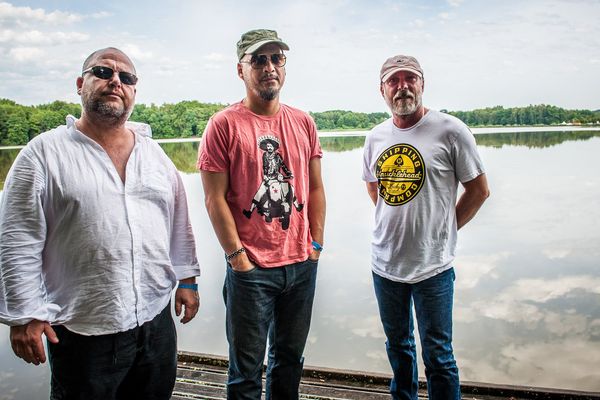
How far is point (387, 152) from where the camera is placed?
2.21 meters

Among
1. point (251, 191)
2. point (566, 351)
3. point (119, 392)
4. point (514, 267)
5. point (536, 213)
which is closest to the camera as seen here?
point (119, 392)

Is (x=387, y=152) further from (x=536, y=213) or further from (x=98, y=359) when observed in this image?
(x=536, y=213)

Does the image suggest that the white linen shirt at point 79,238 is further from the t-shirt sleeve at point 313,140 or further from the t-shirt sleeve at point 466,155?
the t-shirt sleeve at point 466,155

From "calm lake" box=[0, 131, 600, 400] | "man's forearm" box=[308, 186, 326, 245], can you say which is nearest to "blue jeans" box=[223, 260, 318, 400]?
"man's forearm" box=[308, 186, 326, 245]

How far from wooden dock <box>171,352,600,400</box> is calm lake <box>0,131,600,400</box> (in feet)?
3.87

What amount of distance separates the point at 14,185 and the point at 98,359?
27.0 inches

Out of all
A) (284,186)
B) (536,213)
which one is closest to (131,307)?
(284,186)

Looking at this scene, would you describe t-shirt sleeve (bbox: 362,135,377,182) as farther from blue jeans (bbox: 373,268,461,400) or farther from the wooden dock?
the wooden dock

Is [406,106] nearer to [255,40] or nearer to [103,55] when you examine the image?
[255,40]

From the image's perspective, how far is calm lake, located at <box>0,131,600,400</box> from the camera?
3.86 meters

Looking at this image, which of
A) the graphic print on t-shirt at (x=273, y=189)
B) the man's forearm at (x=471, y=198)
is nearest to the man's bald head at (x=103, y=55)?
the graphic print on t-shirt at (x=273, y=189)

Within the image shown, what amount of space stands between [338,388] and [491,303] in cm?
328

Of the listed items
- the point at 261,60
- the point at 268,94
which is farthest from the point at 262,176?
the point at 261,60

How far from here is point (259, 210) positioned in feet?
6.28
